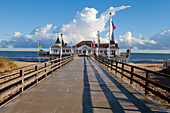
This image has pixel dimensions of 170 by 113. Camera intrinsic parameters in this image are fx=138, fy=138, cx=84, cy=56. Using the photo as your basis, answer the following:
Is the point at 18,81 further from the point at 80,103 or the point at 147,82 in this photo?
the point at 147,82

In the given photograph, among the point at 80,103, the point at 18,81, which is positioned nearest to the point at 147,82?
the point at 80,103

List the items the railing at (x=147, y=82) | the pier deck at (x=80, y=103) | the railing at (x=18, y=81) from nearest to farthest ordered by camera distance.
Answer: the pier deck at (x=80, y=103) < the railing at (x=147, y=82) < the railing at (x=18, y=81)

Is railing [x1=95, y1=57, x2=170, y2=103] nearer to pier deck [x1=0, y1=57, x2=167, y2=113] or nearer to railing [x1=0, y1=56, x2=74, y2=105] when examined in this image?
pier deck [x1=0, y1=57, x2=167, y2=113]

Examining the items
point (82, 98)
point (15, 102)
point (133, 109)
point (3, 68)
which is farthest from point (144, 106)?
point (3, 68)

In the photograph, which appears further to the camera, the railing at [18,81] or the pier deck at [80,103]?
the railing at [18,81]

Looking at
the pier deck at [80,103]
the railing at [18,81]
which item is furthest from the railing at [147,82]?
the railing at [18,81]

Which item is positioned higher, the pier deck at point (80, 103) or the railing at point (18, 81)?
the railing at point (18, 81)

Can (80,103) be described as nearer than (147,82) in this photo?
Yes

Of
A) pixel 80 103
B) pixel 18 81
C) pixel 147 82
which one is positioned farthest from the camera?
pixel 18 81

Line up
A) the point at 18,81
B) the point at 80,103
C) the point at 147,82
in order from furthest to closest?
the point at 18,81
the point at 147,82
the point at 80,103

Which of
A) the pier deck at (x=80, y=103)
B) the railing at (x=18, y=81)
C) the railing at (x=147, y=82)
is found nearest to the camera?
the pier deck at (x=80, y=103)

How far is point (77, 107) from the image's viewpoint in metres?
4.31

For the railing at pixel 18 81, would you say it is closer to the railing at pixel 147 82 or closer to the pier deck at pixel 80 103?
the pier deck at pixel 80 103

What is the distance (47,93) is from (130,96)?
3.36m
